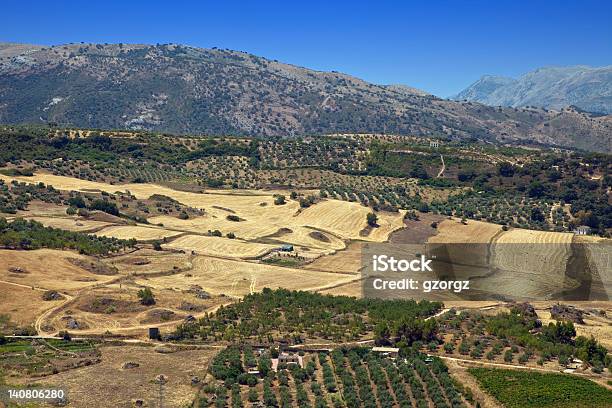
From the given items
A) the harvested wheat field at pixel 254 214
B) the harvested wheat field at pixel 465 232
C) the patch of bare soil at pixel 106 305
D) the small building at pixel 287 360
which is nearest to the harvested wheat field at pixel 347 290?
the patch of bare soil at pixel 106 305

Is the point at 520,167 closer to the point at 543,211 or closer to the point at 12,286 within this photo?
the point at 543,211

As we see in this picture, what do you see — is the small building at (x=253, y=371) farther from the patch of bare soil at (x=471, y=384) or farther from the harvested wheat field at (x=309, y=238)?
the harvested wheat field at (x=309, y=238)

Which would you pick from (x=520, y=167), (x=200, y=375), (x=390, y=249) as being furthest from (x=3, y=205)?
(x=520, y=167)

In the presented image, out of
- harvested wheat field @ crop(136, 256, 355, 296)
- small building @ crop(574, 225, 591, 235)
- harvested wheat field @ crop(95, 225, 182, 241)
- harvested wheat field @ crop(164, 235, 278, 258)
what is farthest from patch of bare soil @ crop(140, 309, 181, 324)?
small building @ crop(574, 225, 591, 235)

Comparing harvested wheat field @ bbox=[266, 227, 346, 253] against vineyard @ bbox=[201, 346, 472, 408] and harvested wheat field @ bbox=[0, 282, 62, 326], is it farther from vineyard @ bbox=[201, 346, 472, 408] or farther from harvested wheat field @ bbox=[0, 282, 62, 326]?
vineyard @ bbox=[201, 346, 472, 408]

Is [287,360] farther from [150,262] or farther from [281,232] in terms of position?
[281,232]
